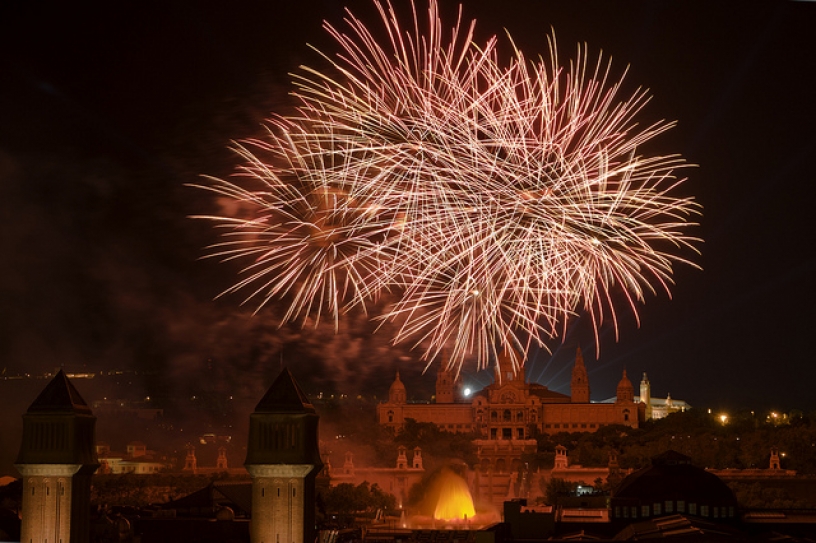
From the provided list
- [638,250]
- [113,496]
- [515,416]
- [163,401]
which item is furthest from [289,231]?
[515,416]

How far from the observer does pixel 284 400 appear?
43.7 m

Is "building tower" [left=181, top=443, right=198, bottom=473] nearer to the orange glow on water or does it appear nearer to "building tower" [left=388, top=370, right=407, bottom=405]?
the orange glow on water

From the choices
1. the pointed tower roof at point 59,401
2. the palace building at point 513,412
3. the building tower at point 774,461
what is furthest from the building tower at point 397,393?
the pointed tower roof at point 59,401

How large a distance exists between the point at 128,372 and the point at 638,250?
47249mm

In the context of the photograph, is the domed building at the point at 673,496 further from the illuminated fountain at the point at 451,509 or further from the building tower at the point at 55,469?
the building tower at the point at 55,469

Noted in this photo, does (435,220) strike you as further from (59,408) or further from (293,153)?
(59,408)

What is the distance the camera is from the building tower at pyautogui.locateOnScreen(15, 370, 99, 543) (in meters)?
46.1

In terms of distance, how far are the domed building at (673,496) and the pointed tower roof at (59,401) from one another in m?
24.8

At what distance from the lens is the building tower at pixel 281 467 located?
1705 inches

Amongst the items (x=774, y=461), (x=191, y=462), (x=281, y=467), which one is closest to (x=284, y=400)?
(x=281, y=467)

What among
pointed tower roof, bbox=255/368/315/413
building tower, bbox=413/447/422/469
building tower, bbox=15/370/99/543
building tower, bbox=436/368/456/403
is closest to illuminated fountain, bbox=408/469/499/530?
building tower, bbox=413/447/422/469

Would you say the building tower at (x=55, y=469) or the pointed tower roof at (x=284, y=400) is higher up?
the pointed tower roof at (x=284, y=400)

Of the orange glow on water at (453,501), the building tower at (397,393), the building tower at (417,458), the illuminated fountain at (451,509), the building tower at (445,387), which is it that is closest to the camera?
the illuminated fountain at (451,509)

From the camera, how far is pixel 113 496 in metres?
95.4
